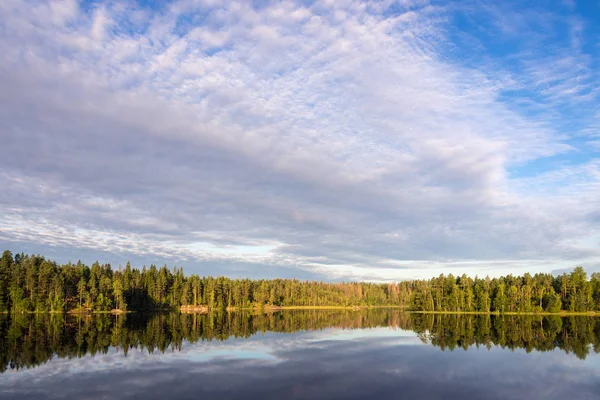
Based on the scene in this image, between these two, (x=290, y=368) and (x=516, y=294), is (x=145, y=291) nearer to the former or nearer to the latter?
(x=516, y=294)

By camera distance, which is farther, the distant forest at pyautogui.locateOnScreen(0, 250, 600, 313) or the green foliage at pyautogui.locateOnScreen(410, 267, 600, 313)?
the green foliage at pyautogui.locateOnScreen(410, 267, 600, 313)

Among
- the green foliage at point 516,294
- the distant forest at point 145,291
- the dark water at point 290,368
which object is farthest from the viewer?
the green foliage at point 516,294

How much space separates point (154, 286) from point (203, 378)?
16714 centimetres

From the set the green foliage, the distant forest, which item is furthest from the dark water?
the green foliage

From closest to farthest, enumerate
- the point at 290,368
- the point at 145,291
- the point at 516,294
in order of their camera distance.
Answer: the point at 290,368, the point at 516,294, the point at 145,291

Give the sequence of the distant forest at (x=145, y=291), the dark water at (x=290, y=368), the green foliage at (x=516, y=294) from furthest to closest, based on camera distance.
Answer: the green foliage at (x=516, y=294)
the distant forest at (x=145, y=291)
the dark water at (x=290, y=368)

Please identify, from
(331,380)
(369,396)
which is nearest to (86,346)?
(331,380)

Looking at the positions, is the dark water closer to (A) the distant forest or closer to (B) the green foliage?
(A) the distant forest

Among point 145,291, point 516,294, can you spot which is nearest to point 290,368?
point 516,294

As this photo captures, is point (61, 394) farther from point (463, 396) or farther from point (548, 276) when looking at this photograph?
point (548, 276)

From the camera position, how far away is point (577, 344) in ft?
225

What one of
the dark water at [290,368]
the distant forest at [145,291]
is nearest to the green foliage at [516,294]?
the distant forest at [145,291]

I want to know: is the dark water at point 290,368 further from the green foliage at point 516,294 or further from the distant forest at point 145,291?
the green foliage at point 516,294

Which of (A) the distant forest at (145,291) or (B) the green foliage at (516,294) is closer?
(A) the distant forest at (145,291)
